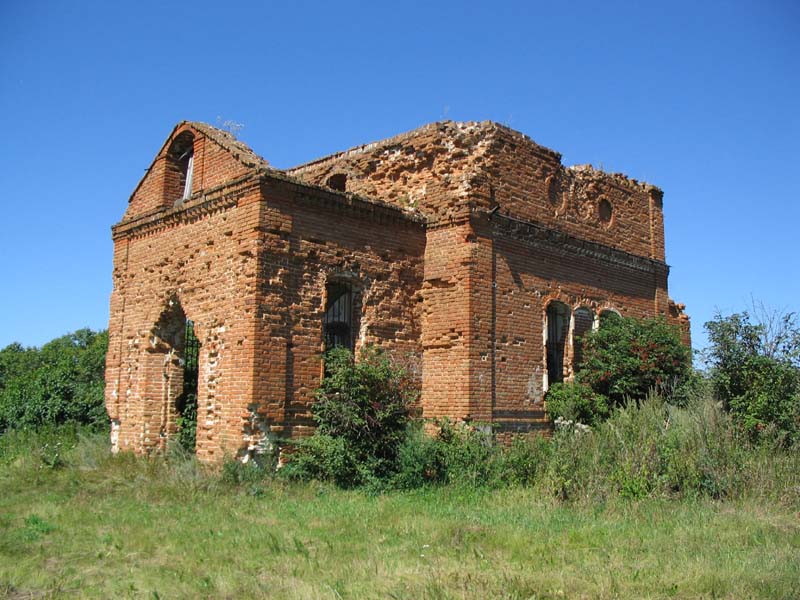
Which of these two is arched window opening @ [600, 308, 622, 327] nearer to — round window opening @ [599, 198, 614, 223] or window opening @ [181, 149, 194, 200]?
round window opening @ [599, 198, 614, 223]

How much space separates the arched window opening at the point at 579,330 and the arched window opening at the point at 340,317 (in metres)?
4.73

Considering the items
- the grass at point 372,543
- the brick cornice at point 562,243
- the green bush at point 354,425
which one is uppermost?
the brick cornice at point 562,243

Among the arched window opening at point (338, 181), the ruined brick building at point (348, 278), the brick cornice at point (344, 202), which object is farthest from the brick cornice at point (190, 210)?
the arched window opening at point (338, 181)

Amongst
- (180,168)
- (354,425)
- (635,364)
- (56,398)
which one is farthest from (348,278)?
(56,398)

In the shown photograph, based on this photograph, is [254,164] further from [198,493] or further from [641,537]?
[641,537]

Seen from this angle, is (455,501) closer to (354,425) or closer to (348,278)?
(354,425)

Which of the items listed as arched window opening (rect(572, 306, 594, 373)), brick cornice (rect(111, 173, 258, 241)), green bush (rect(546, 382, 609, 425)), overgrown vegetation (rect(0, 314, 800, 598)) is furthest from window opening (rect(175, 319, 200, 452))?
arched window opening (rect(572, 306, 594, 373))

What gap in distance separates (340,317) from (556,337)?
4.57 m

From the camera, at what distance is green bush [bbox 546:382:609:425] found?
44.8 feet

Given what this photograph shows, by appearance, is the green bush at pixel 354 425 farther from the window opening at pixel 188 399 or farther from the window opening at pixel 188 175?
the window opening at pixel 188 175

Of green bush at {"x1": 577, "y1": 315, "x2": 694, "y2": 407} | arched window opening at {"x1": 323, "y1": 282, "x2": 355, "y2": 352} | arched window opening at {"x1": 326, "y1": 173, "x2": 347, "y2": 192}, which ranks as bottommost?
green bush at {"x1": 577, "y1": 315, "x2": 694, "y2": 407}

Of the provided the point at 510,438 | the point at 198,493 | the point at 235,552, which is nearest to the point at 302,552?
the point at 235,552

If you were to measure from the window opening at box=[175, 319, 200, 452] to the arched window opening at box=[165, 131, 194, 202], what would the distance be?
2673mm

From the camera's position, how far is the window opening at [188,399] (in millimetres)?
13046
